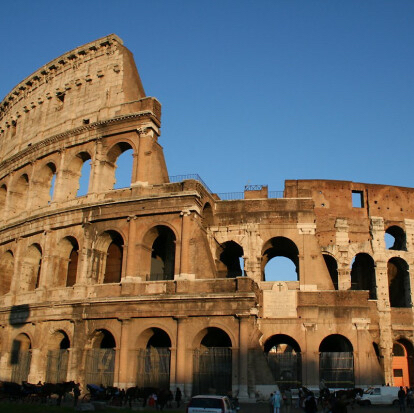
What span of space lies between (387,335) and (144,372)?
43.4ft

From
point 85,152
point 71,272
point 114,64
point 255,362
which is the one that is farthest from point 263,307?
point 114,64

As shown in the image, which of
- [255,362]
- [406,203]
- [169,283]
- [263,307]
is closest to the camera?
[255,362]

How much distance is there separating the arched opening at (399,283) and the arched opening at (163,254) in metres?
13.4

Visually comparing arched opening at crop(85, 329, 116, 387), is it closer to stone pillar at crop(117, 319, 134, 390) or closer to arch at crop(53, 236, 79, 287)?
stone pillar at crop(117, 319, 134, 390)

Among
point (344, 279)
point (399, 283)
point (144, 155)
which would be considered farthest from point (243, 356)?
point (399, 283)

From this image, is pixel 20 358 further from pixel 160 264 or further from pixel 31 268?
pixel 160 264

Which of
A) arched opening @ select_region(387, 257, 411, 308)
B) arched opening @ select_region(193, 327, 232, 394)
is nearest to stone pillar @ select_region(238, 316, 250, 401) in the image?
arched opening @ select_region(193, 327, 232, 394)

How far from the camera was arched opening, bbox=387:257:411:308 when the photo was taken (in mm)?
28641

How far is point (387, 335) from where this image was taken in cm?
2708

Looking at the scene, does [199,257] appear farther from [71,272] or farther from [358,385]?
[358,385]

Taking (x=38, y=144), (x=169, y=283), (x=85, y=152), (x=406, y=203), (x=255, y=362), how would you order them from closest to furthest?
(x=255, y=362), (x=169, y=283), (x=85, y=152), (x=38, y=144), (x=406, y=203)

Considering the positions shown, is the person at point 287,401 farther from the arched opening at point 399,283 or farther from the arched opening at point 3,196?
the arched opening at point 3,196

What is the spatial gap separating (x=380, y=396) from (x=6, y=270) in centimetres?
1938

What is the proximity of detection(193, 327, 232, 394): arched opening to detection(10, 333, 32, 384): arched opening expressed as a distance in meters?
7.92
